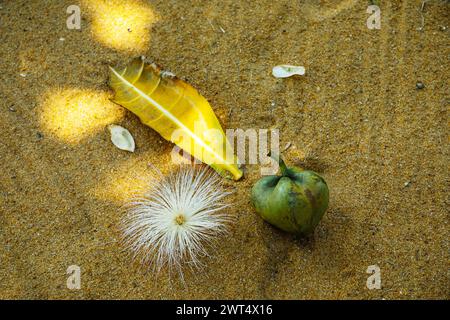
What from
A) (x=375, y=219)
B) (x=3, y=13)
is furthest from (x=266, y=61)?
(x=3, y=13)

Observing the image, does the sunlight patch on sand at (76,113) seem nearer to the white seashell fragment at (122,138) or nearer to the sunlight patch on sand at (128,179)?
the white seashell fragment at (122,138)

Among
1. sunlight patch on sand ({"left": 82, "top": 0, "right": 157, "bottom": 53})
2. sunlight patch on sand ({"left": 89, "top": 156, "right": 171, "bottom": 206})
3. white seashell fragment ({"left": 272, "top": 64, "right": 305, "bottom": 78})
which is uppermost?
sunlight patch on sand ({"left": 82, "top": 0, "right": 157, "bottom": 53})

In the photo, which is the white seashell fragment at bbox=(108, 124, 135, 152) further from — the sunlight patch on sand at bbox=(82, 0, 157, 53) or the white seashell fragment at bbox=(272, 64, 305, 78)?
the white seashell fragment at bbox=(272, 64, 305, 78)

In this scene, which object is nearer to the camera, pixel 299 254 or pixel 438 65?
Answer: pixel 299 254

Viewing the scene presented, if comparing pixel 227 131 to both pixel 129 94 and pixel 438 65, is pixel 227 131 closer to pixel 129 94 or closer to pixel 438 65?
pixel 129 94

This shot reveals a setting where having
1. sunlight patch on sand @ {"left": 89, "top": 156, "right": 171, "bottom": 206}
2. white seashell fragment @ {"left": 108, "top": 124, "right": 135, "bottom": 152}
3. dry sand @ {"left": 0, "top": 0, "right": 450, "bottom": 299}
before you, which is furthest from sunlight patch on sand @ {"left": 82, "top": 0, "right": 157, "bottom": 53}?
sunlight patch on sand @ {"left": 89, "top": 156, "right": 171, "bottom": 206}
